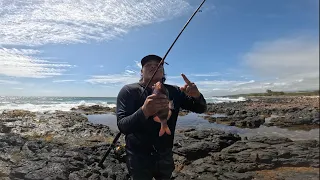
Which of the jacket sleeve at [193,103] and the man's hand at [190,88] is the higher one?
the man's hand at [190,88]

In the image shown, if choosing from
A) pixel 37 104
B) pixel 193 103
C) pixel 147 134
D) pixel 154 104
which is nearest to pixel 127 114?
pixel 147 134

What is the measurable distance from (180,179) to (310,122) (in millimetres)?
24420

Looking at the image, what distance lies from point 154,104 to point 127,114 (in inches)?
25.6

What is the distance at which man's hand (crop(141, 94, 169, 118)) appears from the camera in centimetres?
296

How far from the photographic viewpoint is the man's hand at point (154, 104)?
2.96 meters

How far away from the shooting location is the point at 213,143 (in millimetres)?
15172

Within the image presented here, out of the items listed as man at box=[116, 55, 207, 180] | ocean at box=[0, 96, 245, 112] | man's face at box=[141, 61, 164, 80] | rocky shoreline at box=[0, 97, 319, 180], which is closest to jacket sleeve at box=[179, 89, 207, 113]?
man at box=[116, 55, 207, 180]

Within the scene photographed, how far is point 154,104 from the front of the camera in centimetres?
297

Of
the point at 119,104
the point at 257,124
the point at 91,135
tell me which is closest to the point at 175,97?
the point at 119,104

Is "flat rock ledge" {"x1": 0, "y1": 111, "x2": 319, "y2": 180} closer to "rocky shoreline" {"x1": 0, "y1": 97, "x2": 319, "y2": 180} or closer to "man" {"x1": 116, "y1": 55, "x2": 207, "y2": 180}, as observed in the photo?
"rocky shoreline" {"x1": 0, "y1": 97, "x2": 319, "y2": 180}

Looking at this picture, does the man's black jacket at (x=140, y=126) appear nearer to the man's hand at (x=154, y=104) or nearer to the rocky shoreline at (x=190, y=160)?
the man's hand at (x=154, y=104)

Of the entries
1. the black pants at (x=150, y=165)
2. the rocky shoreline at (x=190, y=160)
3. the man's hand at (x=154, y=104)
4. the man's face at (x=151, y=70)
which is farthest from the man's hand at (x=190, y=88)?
the rocky shoreline at (x=190, y=160)

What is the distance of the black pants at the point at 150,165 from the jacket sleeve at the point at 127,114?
45 centimetres

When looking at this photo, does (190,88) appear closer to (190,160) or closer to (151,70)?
(151,70)
